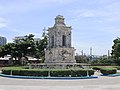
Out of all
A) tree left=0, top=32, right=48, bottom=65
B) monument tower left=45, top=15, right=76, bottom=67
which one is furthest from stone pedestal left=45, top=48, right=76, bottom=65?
tree left=0, top=32, right=48, bottom=65

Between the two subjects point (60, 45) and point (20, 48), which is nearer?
point (60, 45)

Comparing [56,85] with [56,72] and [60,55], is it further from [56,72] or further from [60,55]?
[60,55]

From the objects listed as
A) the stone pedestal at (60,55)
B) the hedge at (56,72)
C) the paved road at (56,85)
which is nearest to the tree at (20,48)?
the stone pedestal at (60,55)

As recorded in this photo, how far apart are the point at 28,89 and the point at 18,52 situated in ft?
136

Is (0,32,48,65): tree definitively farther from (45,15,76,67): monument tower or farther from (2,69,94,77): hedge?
(2,69,94,77): hedge

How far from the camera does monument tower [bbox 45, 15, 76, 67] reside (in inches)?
1619

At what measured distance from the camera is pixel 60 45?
4209 cm

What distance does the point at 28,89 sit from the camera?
1703 cm

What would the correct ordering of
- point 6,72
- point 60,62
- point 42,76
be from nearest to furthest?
1. point 42,76
2. point 6,72
3. point 60,62

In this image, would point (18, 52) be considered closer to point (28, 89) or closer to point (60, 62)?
point (60, 62)

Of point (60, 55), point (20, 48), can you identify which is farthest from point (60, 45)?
point (20, 48)

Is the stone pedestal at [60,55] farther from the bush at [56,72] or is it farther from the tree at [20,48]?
the tree at [20,48]

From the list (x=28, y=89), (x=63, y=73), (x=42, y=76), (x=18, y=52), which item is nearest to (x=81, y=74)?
(x=63, y=73)

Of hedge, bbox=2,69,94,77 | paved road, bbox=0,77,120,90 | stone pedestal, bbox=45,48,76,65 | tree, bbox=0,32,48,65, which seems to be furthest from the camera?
tree, bbox=0,32,48,65
